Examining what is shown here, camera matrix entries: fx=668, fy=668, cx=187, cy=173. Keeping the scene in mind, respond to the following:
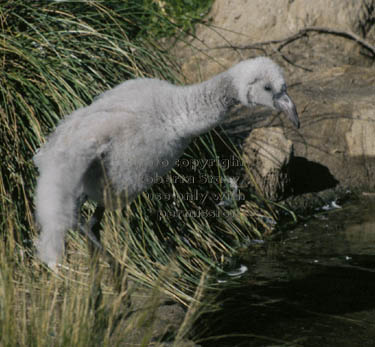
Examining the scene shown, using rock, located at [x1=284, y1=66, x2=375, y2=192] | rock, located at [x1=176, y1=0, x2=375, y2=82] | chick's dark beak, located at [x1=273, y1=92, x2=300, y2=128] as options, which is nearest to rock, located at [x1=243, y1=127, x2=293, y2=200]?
rock, located at [x1=284, y1=66, x2=375, y2=192]

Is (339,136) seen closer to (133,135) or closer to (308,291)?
(308,291)

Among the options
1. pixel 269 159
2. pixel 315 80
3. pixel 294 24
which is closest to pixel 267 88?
pixel 269 159

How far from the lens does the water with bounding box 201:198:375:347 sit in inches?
141

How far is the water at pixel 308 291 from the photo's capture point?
358cm

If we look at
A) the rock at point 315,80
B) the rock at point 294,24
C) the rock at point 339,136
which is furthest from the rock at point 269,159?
the rock at point 294,24

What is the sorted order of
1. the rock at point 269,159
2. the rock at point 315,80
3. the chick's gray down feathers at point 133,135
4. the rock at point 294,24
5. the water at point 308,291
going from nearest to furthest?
the chick's gray down feathers at point 133,135, the water at point 308,291, the rock at point 269,159, the rock at point 315,80, the rock at point 294,24

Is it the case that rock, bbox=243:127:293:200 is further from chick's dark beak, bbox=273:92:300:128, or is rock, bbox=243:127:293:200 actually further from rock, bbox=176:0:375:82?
chick's dark beak, bbox=273:92:300:128

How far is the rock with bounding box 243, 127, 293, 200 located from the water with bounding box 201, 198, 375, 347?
15.5 inches

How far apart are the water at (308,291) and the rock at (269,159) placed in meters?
0.39

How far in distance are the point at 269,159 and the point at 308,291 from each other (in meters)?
1.46

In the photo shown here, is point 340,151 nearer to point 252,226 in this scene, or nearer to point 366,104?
point 366,104

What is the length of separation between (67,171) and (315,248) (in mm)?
2185

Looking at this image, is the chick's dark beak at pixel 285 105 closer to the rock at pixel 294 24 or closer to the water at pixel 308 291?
the water at pixel 308 291

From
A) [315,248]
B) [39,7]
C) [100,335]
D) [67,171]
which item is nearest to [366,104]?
[315,248]
